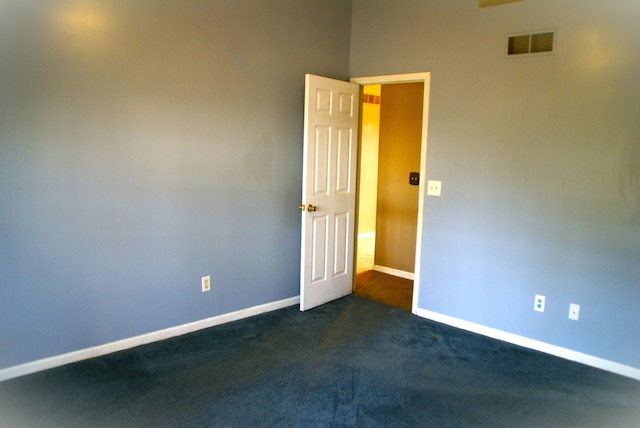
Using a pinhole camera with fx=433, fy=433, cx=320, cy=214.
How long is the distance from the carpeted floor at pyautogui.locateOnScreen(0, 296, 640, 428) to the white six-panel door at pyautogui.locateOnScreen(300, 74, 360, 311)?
0.66 metres

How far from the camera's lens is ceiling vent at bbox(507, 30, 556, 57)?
300cm

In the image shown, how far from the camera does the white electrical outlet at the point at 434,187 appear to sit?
143 inches

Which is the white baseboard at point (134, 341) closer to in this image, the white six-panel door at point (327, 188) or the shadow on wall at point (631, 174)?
the white six-panel door at point (327, 188)

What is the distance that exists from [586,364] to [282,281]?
2423mm

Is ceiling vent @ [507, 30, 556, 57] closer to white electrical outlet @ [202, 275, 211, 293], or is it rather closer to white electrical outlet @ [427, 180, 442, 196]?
white electrical outlet @ [427, 180, 442, 196]

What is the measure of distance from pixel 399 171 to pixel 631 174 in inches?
97.1

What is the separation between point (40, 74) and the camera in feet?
8.30

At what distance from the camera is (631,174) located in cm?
279

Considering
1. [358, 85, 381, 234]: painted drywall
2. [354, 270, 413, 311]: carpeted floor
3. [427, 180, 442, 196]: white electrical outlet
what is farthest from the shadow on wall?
[358, 85, 381, 234]: painted drywall

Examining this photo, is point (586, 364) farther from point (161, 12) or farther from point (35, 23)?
point (35, 23)

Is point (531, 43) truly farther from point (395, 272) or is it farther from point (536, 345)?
point (395, 272)

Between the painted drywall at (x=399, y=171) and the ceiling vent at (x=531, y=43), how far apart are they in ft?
5.27

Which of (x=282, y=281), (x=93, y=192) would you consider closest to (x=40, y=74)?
(x=93, y=192)

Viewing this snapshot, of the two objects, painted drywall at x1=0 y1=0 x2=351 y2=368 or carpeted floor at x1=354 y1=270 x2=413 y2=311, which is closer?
painted drywall at x1=0 y1=0 x2=351 y2=368
